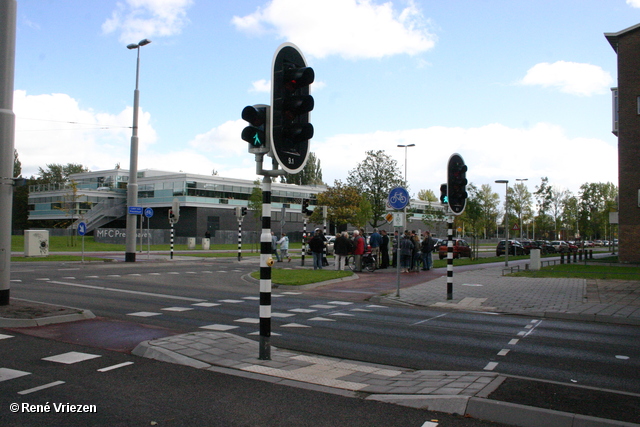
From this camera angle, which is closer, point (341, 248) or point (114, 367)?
point (114, 367)

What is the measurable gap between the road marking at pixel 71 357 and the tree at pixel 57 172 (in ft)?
303

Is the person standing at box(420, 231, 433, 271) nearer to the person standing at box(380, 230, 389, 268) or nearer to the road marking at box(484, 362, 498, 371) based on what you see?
the person standing at box(380, 230, 389, 268)

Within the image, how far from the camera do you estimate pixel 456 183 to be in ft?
45.9

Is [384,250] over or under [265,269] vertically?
under

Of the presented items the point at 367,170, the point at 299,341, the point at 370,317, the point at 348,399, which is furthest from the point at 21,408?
the point at 367,170

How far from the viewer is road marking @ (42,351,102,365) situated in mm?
6387

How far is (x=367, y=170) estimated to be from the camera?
43594mm

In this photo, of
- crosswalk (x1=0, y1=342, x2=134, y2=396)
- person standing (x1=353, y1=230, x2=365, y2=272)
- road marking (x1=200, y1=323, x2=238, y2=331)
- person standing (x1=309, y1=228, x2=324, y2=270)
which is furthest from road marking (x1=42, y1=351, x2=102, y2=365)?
person standing (x1=309, y1=228, x2=324, y2=270)

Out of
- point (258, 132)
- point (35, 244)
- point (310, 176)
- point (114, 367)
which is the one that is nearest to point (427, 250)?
point (258, 132)

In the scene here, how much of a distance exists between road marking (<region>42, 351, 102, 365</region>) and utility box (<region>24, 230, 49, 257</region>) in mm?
26464

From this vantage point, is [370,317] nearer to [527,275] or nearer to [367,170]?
[527,275]

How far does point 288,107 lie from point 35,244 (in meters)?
28.5

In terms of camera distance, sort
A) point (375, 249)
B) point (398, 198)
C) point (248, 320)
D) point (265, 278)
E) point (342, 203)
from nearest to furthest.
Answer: point (265, 278) → point (248, 320) → point (398, 198) → point (375, 249) → point (342, 203)

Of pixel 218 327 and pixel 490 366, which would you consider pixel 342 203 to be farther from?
pixel 490 366
